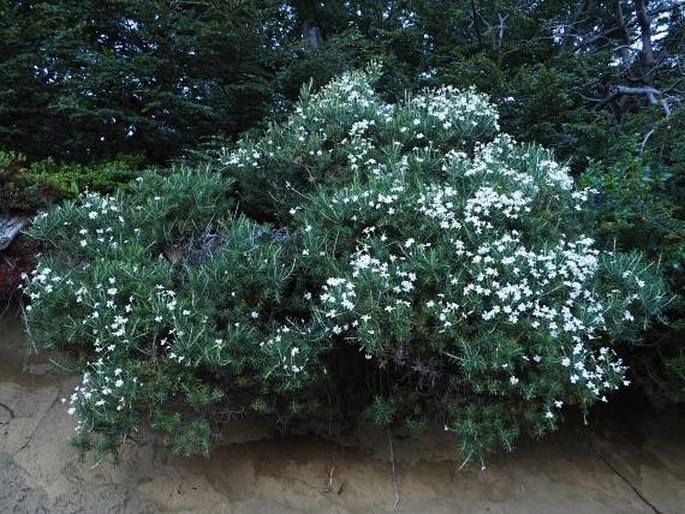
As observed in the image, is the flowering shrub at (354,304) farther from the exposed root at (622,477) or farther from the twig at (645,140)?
the exposed root at (622,477)

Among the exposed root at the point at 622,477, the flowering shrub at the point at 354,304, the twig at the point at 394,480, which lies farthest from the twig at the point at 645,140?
the twig at the point at 394,480

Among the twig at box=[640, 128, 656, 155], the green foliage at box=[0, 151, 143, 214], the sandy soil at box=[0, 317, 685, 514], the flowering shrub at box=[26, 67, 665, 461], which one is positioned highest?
the twig at box=[640, 128, 656, 155]

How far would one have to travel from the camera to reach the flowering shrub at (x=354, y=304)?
9.82ft

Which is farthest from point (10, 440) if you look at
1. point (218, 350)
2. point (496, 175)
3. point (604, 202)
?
point (604, 202)

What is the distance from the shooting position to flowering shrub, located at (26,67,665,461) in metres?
2.99

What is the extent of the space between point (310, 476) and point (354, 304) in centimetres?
138

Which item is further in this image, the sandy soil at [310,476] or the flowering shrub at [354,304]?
the sandy soil at [310,476]

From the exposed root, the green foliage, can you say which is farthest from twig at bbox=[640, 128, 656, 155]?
the green foliage

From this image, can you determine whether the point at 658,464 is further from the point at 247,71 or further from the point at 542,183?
the point at 247,71

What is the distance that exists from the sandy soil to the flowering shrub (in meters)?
0.34

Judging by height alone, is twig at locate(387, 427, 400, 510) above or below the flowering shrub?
below

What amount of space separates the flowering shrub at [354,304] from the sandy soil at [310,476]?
343 millimetres

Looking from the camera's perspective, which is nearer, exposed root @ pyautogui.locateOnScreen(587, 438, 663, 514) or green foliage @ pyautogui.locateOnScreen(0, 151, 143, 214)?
exposed root @ pyautogui.locateOnScreen(587, 438, 663, 514)

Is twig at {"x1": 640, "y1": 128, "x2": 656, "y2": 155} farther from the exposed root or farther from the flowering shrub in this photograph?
the exposed root
